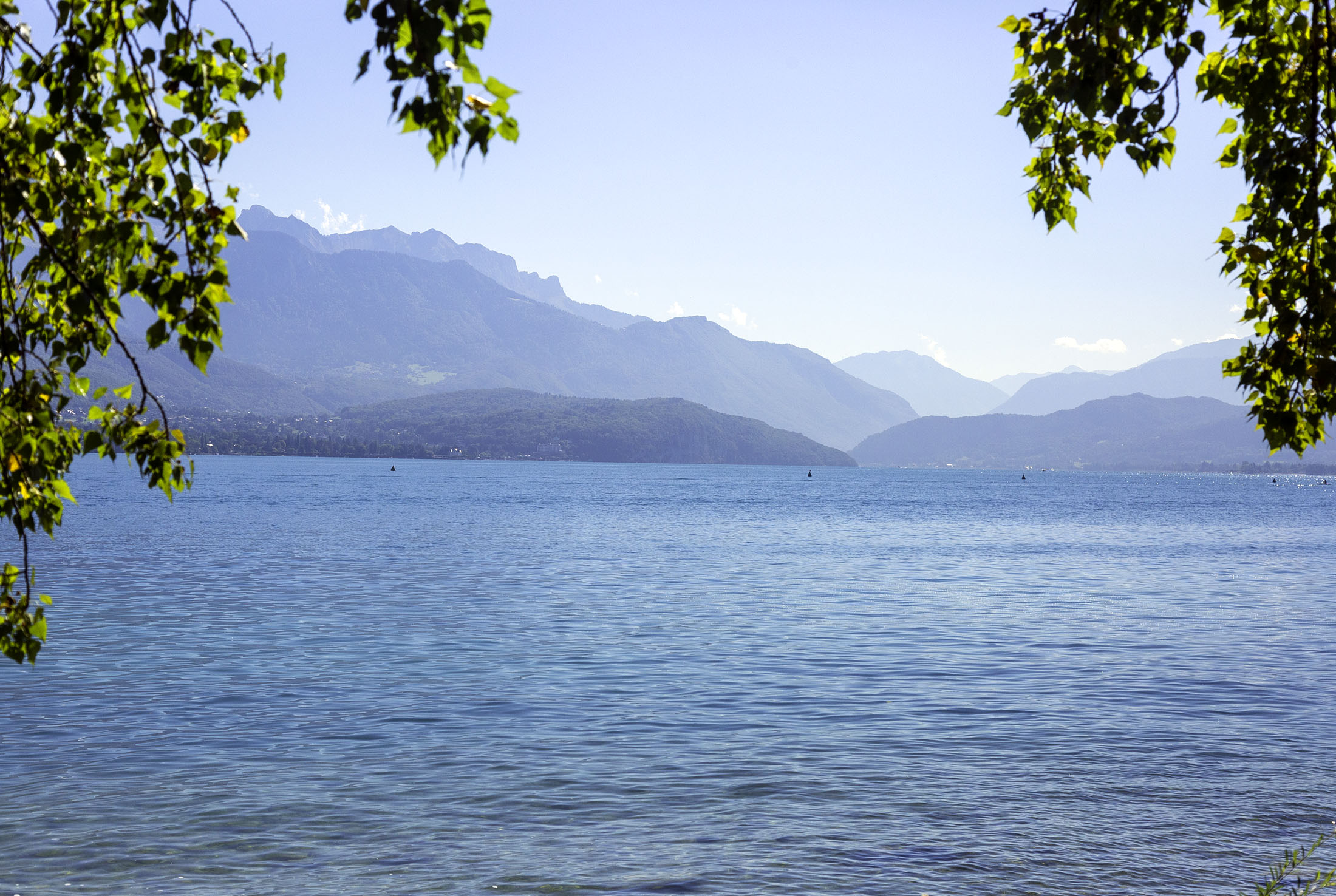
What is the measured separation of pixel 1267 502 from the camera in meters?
172

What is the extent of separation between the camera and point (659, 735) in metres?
18.8

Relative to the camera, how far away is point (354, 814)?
1429cm

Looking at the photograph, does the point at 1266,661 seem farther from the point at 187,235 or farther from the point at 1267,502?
the point at 1267,502

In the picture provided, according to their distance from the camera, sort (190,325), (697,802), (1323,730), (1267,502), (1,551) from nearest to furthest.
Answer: (190,325)
(697,802)
(1323,730)
(1,551)
(1267,502)

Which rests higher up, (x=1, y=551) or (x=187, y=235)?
(x=187, y=235)

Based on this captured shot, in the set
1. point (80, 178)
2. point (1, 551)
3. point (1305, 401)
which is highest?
point (80, 178)

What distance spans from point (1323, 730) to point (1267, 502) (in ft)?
579

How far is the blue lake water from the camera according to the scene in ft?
42.0

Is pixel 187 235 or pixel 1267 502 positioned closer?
pixel 187 235

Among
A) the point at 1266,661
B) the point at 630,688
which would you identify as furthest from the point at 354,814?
the point at 1266,661

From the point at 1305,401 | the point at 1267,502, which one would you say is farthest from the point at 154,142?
the point at 1267,502

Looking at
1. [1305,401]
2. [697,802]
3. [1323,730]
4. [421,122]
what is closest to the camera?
[421,122]

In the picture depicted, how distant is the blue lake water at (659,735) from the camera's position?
12.8m

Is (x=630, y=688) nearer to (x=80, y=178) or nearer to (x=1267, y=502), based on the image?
(x=80, y=178)
